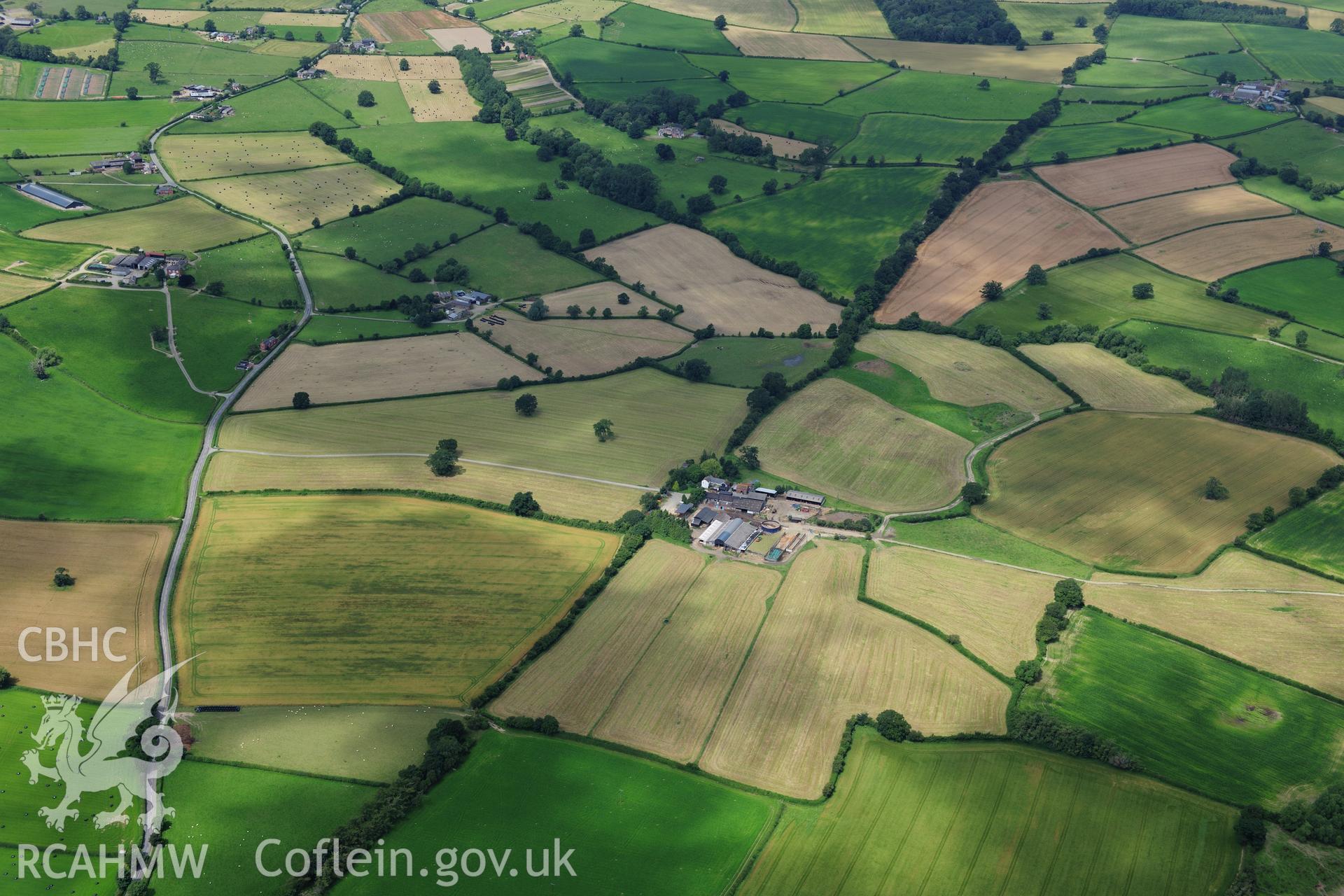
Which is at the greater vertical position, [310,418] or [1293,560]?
[1293,560]

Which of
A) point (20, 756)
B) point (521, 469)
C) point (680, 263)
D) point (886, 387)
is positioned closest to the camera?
point (20, 756)

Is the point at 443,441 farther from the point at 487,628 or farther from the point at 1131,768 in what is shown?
the point at 1131,768

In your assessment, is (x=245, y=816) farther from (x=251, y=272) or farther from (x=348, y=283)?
(x=251, y=272)

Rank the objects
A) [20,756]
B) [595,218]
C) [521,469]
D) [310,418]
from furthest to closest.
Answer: [595,218], [310,418], [521,469], [20,756]

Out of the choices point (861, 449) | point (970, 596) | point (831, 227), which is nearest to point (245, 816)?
point (970, 596)

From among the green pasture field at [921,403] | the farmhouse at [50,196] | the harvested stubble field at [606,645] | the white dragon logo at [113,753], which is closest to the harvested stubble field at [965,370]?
the green pasture field at [921,403]

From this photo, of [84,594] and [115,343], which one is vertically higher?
[115,343]

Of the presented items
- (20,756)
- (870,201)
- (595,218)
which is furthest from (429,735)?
(870,201)
